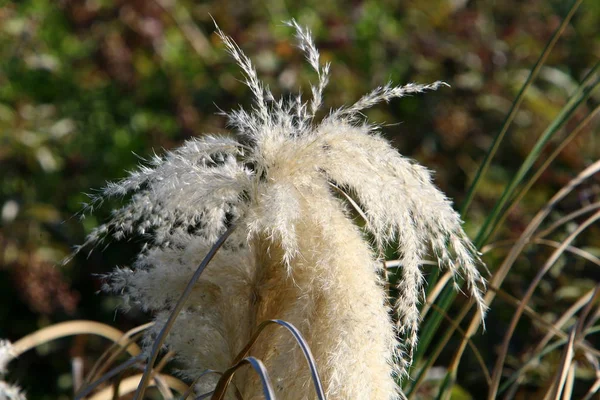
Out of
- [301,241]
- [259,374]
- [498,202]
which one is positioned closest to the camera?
[259,374]

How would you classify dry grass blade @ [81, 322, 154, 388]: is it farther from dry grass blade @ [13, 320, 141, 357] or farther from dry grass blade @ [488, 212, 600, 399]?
dry grass blade @ [488, 212, 600, 399]

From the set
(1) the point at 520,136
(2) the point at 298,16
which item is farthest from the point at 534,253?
(2) the point at 298,16

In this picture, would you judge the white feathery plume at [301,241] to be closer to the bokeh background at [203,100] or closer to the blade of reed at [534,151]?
the blade of reed at [534,151]

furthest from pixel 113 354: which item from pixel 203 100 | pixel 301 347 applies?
pixel 203 100

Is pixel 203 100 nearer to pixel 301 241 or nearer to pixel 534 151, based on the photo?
pixel 534 151

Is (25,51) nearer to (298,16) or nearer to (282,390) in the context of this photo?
(298,16)

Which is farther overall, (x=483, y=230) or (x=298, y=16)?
(x=298, y=16)

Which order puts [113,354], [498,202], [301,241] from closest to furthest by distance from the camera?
1. [301,241]
2. [498,202]
3. [113,354]
